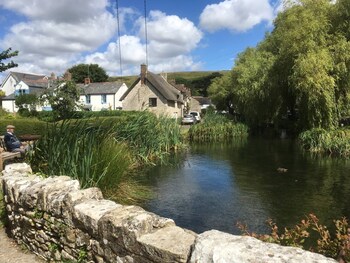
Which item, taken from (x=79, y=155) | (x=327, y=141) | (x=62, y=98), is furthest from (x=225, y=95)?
(x=79, y=155)

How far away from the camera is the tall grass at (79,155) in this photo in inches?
296

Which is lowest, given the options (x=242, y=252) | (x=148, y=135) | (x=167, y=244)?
(x=148, y=135)

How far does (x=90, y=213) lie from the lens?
428 centimetres

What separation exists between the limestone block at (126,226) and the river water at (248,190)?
5366mm

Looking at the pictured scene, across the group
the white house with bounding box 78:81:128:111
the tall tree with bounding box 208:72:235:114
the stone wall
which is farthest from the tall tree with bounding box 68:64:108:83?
the stone wall

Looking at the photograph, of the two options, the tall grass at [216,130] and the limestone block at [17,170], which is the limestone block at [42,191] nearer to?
the limestone block at [17,170]

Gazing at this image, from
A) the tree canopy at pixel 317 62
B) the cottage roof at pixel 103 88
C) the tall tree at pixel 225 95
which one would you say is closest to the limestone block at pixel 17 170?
the tree canopy at pixel 317 62

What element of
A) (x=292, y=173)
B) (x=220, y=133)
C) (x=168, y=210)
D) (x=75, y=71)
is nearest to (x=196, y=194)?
(x=168, y=210)

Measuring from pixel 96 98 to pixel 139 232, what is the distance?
63397 millimetres

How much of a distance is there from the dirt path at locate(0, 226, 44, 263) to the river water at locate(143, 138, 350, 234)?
15.0ft

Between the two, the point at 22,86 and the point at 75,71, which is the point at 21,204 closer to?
the point at 22,86

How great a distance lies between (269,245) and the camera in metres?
2.93

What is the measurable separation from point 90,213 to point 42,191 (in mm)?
1219

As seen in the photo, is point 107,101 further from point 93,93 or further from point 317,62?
point 317,62
